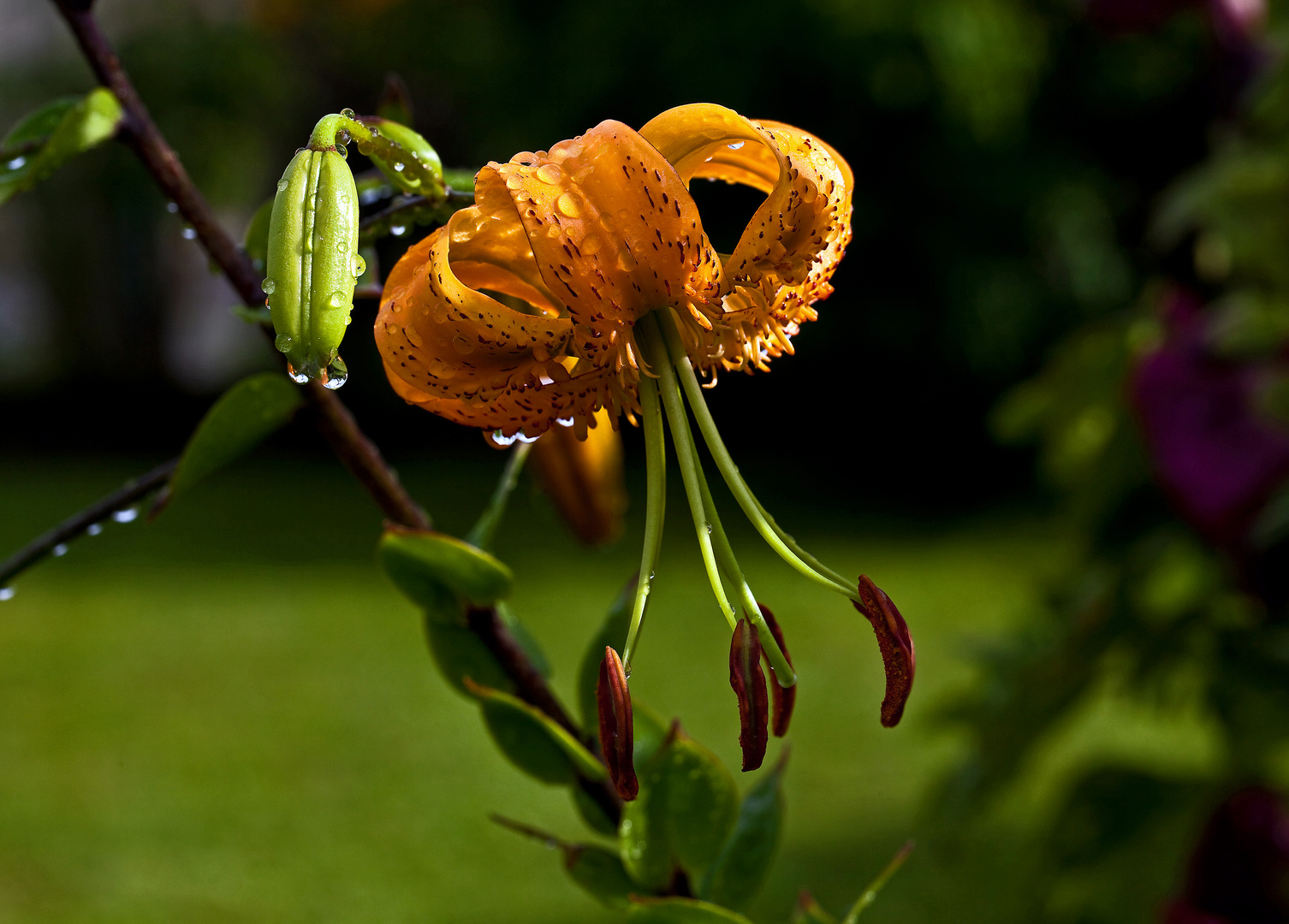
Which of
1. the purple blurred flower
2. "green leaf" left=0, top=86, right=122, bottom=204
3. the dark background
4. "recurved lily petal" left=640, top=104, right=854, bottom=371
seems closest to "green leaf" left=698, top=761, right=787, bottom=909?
"recurved lily petal" left=640, top=104, right=854, bottom=371

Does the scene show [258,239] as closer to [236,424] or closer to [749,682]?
[236,424]

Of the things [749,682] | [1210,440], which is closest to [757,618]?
[749,682]

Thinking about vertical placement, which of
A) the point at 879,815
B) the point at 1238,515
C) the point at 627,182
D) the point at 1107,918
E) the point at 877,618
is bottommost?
the point at 879,815

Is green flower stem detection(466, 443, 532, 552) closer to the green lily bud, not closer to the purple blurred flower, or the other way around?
the green lily bud

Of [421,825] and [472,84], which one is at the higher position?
[472,84]

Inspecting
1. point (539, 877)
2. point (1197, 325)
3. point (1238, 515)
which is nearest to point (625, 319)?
point (1238, 515)

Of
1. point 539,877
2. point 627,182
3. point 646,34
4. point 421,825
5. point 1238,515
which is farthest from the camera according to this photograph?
point 646,34

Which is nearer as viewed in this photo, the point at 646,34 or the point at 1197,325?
the point at 1197,325

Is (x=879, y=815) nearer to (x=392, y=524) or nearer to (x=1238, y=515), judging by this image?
(x=1238, y=515)
